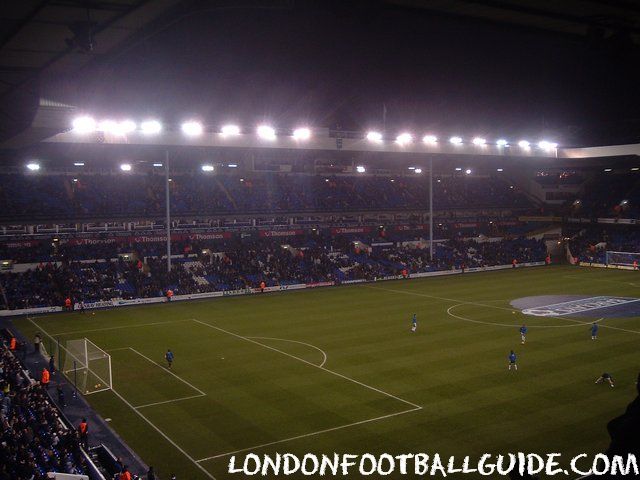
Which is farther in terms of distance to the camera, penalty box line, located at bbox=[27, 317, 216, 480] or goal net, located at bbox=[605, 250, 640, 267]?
goal net, located at bbox=[605, 250, 640, 267]

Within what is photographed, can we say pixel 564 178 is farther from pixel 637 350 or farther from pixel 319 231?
pixel 637 350

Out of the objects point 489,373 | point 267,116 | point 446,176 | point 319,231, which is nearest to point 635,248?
point 446,176

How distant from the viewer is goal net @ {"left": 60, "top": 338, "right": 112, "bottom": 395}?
2303cm

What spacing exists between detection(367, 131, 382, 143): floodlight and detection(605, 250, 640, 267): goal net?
28.9 metres

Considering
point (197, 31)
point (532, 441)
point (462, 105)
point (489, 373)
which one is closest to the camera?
point (197, 31)

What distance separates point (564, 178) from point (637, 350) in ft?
174

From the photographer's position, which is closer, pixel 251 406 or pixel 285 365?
pixel 251 406

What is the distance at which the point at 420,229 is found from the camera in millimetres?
65250

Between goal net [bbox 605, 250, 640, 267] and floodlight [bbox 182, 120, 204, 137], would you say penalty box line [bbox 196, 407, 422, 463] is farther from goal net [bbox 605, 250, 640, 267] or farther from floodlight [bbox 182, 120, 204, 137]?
goal net [bbox 605, 250, 640, 267]

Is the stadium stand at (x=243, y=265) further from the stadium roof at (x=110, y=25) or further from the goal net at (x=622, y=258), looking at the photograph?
the stadium roof at (x=110, y=25)

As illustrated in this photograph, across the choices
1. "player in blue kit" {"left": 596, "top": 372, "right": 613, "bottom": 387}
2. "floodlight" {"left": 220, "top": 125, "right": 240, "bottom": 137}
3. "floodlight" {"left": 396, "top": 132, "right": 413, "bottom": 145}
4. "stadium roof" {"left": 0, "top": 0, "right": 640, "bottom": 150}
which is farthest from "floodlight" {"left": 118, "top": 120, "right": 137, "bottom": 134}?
"player in blue kit" {"left": 596, "top": 372, "right": 613, "bottom": 387}

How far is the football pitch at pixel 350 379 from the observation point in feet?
57.6

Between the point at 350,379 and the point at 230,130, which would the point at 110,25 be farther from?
the point at 230,130

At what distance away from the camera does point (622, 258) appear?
195 feet
